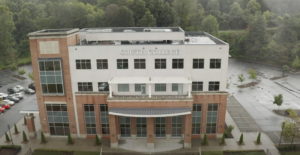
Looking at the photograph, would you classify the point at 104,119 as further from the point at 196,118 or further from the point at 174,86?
the point at 196,118

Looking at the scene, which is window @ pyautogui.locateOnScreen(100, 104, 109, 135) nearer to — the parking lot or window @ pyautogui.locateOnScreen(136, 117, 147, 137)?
window @ pyautogui.locateOnScreen(136, 117, 147, 137)

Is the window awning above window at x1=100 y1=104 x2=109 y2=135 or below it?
above

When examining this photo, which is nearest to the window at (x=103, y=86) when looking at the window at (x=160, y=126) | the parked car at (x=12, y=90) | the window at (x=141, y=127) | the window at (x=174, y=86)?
the window at (x=141, y=127)

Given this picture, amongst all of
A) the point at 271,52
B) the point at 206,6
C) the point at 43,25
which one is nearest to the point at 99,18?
the point at 43,25

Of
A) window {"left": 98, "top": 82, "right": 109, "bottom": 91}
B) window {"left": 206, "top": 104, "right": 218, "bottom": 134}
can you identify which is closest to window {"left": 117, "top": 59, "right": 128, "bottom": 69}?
window {"left": 98, "top": 82, "right": 109, "bottom": 91}

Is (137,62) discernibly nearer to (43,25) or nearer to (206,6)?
(43,25)

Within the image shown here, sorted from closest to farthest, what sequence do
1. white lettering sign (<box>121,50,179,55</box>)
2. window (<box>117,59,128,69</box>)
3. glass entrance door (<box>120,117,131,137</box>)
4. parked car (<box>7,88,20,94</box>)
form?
white lettering sign (<box>121,50,179,55</box>) → window (<box>117,59,128,69</box>) → glass entrance door (<box>120,117,131,137</box>) → parked car (<box>7,88,20,94</box>)
